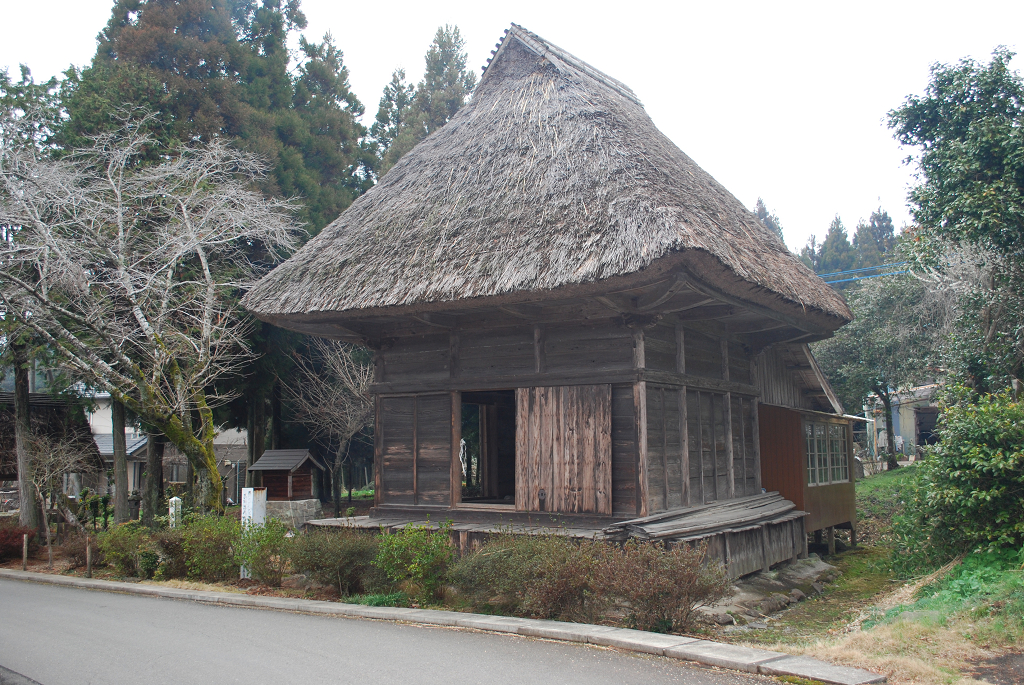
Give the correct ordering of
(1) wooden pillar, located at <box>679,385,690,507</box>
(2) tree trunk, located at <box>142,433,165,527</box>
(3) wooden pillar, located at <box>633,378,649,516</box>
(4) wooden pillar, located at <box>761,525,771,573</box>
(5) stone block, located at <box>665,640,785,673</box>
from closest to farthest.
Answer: (5) stone block, located at <box>665,640,785,673</box> < (3) wooden pillar, located at <box>633,378,649,516</box> < (1) wooden pillar, located at <box>679,385,690,507</box> < (4) wooden pillar, located at <box>761,525,771,573</box> < (2) tree trunk, located at <box>142,433,165,527</box>

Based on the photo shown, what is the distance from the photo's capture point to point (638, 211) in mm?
8922

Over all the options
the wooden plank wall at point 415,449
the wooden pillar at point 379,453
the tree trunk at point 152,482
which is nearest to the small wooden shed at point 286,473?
the tree trunk at point 152,482

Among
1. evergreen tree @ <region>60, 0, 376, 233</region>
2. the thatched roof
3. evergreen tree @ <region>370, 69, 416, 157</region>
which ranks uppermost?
evergreen tree @ <region>370, 69, 416, 157</region>

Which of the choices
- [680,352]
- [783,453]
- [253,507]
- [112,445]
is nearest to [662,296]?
[680,352]

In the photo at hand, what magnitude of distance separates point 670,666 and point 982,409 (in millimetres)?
5908

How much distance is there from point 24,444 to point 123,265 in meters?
7.23

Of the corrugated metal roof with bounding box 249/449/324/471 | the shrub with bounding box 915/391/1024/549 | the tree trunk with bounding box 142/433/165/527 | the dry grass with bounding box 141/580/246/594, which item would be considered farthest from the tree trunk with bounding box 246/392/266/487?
the shrub with bounding box 915/391/1024/549

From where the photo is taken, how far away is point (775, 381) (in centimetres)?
1503

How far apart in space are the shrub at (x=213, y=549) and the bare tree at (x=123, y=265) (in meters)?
2.49

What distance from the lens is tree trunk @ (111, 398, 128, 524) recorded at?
59.5 ft

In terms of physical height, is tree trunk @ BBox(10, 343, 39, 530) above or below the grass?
above

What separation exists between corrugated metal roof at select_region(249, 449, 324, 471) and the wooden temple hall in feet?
30.4

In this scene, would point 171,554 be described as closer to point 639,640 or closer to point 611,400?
point 611,400

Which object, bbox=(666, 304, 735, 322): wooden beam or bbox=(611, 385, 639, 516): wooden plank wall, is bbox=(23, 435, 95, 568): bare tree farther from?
bbox=(666, 304, 735, 322): wooden beam
